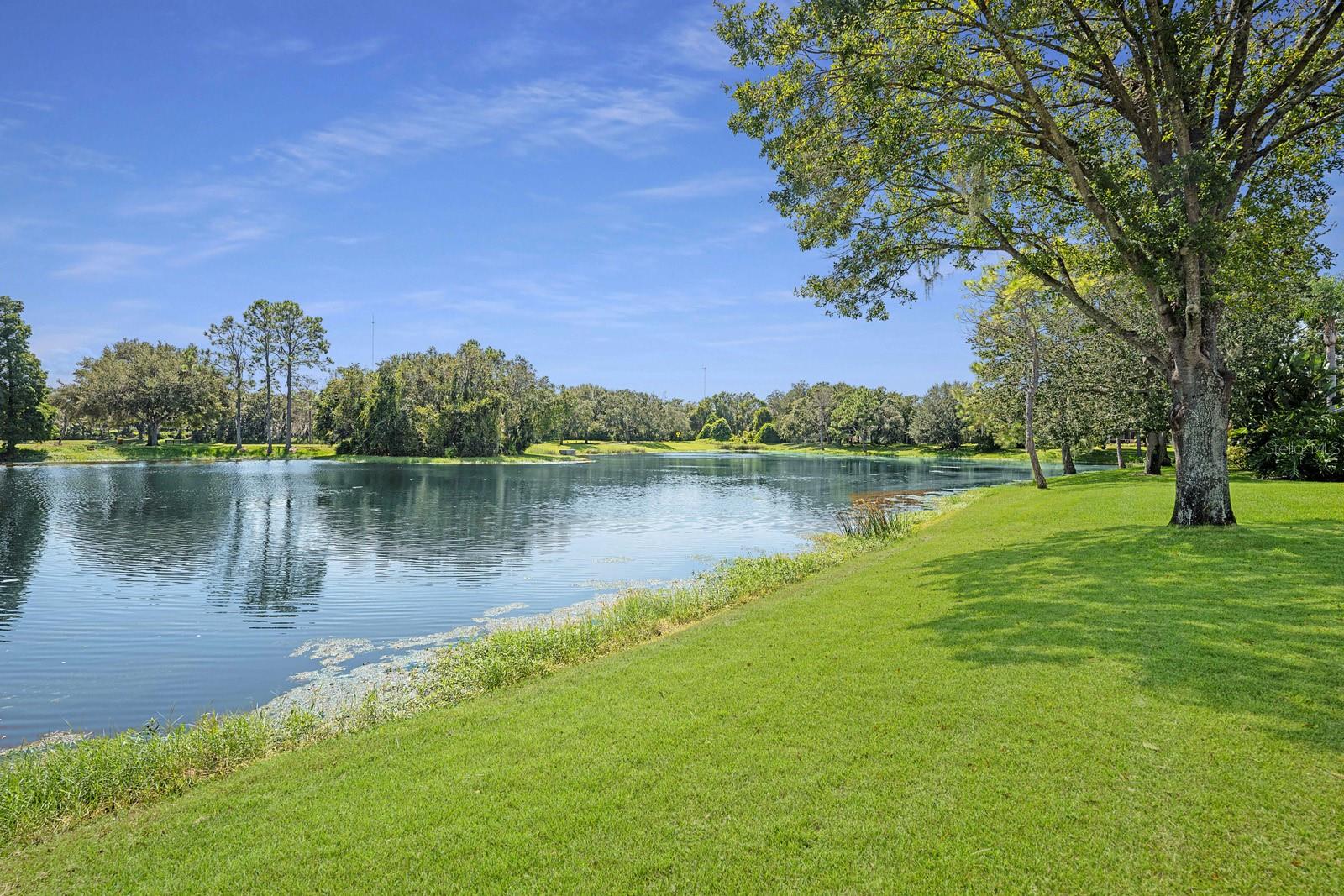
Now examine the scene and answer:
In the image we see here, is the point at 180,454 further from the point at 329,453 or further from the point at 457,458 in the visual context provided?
the point at 457,458

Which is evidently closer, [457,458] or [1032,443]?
[1032,443]

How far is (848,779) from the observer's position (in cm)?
512

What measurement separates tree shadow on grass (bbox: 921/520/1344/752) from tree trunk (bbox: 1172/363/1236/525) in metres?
0.73

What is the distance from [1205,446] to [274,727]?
1761 centimetres

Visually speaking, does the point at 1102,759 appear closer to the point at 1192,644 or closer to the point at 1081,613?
the point at 1192,644

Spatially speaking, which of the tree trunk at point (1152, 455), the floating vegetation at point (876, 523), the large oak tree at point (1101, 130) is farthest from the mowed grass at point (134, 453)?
A: the tree trunk at point (1152, 455)

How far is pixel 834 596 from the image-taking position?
40.0 ft

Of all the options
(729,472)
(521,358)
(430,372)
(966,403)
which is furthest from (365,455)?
(966,403)

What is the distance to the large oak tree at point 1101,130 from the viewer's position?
A: 12641 mm

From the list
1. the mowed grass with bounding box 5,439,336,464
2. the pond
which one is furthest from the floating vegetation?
the mowed grass with bounding box 5,439,336,464

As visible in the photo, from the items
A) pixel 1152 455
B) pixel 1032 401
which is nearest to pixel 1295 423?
pixel 1032 401

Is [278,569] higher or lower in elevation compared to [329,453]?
lower

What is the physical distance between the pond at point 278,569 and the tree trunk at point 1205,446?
11.7 m

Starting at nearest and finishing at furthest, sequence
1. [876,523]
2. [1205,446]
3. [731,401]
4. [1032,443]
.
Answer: [1205,446] → [876,523] → [1032,443] → [731,401]
